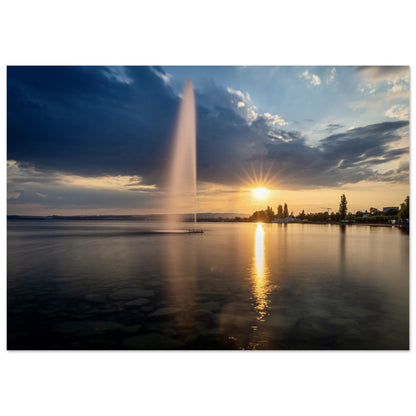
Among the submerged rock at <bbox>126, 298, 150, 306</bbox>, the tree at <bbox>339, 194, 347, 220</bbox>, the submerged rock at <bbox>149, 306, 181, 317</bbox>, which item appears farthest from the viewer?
the tree at <bbox>339, 194, 347, 220</bbox>

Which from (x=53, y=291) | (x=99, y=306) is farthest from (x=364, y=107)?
(x=53, y=291)

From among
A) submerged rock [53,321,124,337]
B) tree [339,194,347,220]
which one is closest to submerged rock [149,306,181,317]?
submerged rock [53,321,124,337]

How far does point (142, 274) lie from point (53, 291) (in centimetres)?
536

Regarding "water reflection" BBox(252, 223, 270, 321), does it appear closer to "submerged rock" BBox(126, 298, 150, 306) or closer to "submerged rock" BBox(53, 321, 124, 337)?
"submerged rock" BBox(126, 298, 150, 306)

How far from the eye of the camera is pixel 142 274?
18.6 metres

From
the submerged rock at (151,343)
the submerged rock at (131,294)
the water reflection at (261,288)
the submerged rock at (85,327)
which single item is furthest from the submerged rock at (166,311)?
the water reflection at (261,288)

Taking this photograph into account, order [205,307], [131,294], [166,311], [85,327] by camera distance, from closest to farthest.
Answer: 1. [85,327]
2. [166,311]
3. [205,307]
4. [131,294]

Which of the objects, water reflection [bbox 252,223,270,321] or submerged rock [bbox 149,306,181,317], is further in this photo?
water reflection [bbox 252,223,270,321]

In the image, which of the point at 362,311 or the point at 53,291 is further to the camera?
the point at 53,291

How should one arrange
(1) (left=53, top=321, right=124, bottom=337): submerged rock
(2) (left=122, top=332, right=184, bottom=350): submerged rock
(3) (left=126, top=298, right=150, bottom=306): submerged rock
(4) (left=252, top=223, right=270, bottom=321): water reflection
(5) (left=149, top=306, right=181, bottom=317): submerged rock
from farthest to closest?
(3) (left=126, top=298, right=150, bottom=306): submerged rock, (4) (left=252, top=223, right=270, bottom=321): water reflection, (5) (left=149, top=306, right=181, bottom=317): submerged rock, (1) (left=53, top=321, right=124, bottom=337): submerged rock, (2) (left=122, top=332, right=184, bottom=350): submerged rock

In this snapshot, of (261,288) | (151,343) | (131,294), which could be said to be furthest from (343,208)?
→ (151,343)

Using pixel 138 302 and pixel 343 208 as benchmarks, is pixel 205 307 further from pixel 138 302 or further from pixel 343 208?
pixel 343 208

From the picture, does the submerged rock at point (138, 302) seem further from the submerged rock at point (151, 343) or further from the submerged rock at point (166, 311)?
the submerged rock at point (151, 343)
